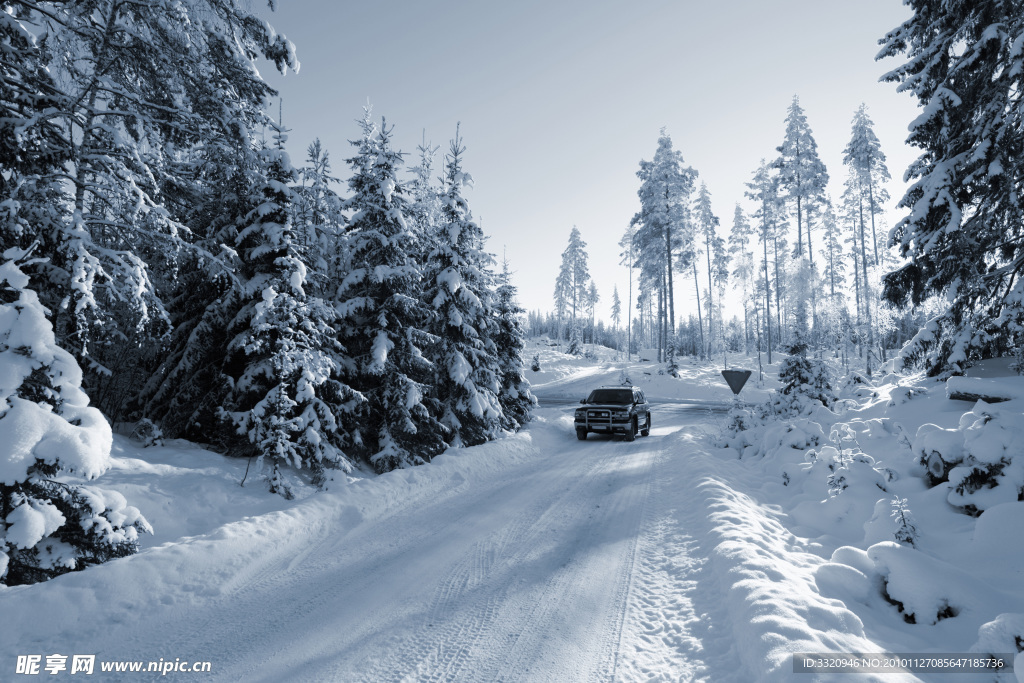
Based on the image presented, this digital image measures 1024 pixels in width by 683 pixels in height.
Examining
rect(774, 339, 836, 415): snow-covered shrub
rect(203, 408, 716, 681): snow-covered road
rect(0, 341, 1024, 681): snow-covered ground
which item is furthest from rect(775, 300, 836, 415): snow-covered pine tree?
rect(203, 408, 716, 681): snow-covered road

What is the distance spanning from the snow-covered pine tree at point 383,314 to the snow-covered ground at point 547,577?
2.52 metres

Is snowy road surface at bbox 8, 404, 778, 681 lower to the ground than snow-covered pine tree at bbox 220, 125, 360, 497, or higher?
lower

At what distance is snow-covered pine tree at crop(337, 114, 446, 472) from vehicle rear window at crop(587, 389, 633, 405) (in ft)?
21.9

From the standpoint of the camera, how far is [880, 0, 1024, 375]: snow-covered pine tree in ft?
25.6

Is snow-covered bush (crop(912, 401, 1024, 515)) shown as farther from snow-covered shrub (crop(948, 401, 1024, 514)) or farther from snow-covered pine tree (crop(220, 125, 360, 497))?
snow-covered pine tree (crop(220, 125, 360, 497))

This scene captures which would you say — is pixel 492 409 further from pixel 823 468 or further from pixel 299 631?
pixel 299 631

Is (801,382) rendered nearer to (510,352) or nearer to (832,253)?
(510,352)

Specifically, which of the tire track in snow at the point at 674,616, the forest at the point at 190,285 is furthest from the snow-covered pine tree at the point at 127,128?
the tire track in snow at the point at 674,616

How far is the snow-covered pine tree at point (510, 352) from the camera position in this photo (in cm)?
1730

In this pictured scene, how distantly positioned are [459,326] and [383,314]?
9.64 feet

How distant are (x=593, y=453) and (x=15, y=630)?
11.5 metres

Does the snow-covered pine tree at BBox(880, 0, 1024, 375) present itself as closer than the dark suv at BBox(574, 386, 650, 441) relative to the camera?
Yes

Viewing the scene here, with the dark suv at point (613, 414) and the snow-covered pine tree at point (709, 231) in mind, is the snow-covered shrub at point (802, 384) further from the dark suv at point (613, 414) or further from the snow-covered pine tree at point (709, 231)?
the snow-covered pine tree at point (709, 231)

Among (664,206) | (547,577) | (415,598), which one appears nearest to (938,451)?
(547,577)
